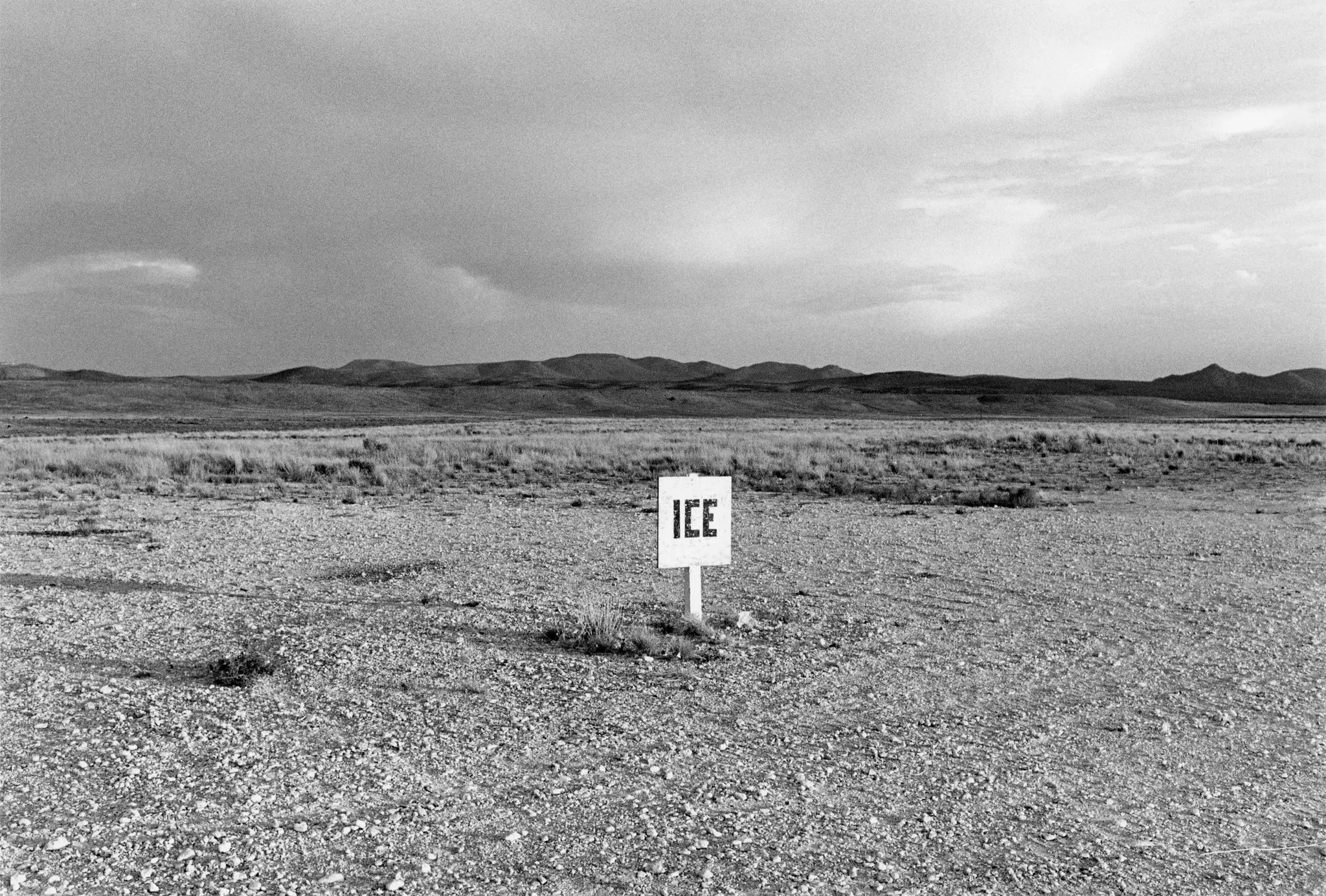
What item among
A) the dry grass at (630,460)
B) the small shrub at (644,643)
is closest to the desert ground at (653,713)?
the small shrub at (644,643)

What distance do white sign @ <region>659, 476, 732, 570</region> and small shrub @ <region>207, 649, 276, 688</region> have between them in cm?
307

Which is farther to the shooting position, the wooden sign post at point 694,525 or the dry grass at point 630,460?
the dry grass at point 630,460

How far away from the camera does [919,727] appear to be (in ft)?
20.9

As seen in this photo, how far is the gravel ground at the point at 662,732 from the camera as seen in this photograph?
4.51 metres

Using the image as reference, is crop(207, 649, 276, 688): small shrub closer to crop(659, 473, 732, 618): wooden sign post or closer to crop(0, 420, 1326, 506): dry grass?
crop(659, 473, 732, 618): wooden sign post

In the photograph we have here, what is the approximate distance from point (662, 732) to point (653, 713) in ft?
1.27

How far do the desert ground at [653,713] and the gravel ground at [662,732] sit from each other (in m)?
0.03

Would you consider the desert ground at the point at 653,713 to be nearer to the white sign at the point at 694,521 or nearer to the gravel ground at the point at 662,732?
the gravel ground at the point at 662,732

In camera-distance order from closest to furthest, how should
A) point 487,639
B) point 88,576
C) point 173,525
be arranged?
point 487,639 → point 88,576 → point 173,525

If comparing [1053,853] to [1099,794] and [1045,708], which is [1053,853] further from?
[1045,708]

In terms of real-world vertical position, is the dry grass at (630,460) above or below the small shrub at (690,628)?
below

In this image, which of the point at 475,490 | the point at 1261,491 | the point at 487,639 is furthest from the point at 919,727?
the point at 1261,491

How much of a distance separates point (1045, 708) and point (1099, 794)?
1.48 meters

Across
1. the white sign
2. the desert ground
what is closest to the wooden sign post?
the white sign
